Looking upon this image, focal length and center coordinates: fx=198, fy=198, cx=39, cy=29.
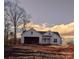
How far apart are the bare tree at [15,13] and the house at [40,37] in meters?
0.08

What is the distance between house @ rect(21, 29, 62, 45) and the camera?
62.5 inches

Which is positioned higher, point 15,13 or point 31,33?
point 15,13

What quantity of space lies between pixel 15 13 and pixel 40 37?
0.91 feet

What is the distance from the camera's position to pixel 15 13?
5.22 feet

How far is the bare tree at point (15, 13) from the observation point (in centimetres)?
158

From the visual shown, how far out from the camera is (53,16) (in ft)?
5.26

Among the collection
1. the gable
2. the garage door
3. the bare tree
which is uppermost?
the bare tree

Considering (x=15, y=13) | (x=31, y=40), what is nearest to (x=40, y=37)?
(x=31, y=40)

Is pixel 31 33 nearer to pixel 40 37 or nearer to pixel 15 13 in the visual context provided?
pixel 40 37

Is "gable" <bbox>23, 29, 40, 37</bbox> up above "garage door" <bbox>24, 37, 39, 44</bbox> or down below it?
above

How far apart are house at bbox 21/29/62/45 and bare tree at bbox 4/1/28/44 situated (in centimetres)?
8
